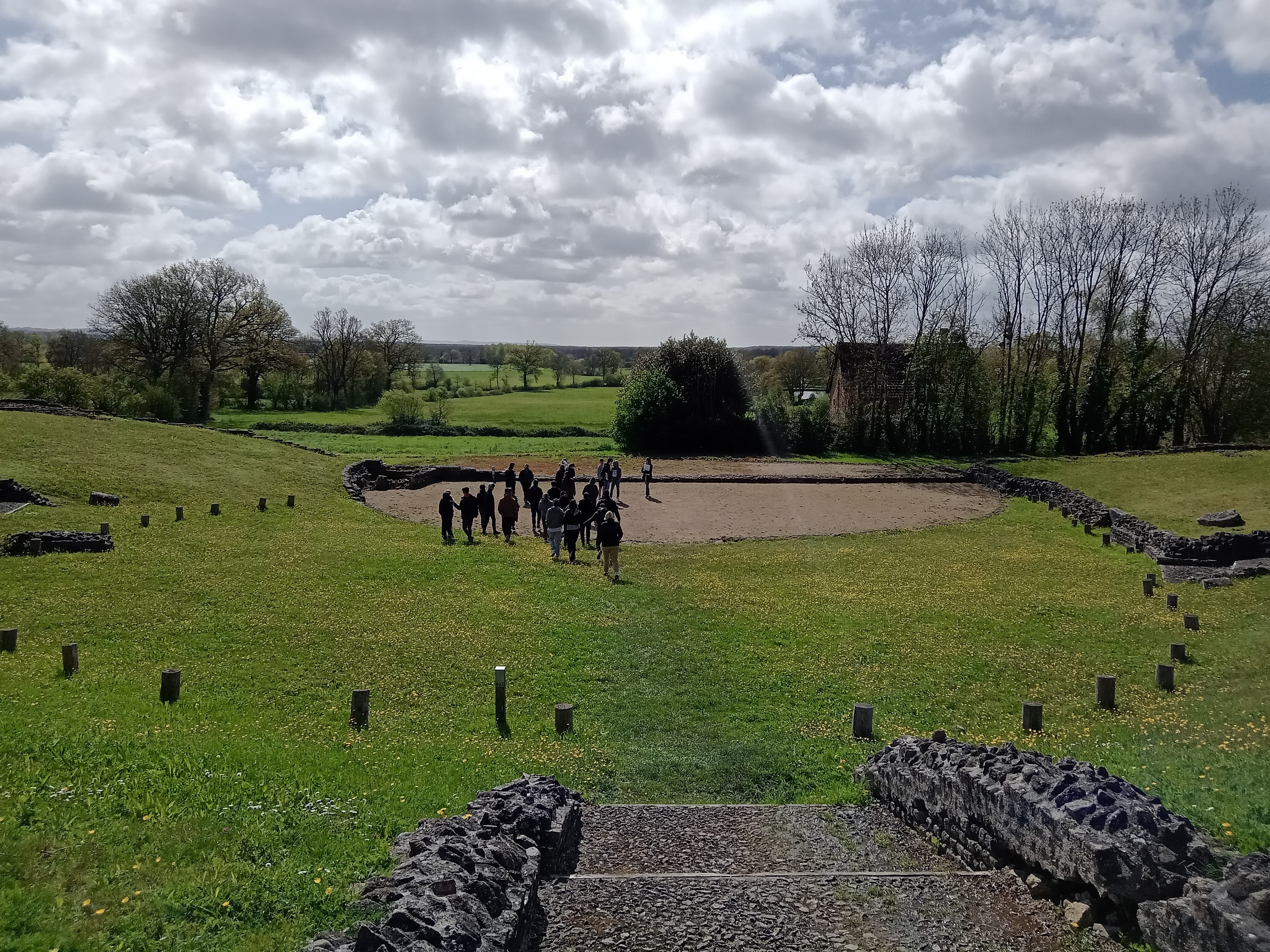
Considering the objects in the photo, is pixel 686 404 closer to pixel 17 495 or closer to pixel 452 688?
pixel 17 495

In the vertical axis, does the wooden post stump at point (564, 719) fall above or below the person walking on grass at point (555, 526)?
below

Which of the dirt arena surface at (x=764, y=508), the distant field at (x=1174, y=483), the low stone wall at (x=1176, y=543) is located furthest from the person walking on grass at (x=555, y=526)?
the distant field at (x=1174, y=483)

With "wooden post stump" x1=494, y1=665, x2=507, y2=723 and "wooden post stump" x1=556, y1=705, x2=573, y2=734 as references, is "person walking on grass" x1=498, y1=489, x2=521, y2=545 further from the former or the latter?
"wooden post stump" x1=556, y1=705, x2=573, y2=734

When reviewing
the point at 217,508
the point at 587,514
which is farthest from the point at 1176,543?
the point at 217,508

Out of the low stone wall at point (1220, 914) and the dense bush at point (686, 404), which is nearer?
the low stone wall at point (1220, 914)

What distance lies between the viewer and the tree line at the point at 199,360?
181ft

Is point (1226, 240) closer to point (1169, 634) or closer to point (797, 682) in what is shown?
point (1169, 634)

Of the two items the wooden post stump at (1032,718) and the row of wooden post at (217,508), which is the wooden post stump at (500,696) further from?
the row of wooden post at (217,508)

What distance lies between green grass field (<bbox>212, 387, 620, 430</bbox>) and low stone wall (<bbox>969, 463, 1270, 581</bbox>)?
40719 millimetres

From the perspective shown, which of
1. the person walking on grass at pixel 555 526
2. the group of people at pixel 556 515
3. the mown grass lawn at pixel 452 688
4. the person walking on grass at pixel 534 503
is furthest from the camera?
the person walking on grass at pixel 534 503

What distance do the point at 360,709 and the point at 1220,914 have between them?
963 cm

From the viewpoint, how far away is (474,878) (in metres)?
6.09

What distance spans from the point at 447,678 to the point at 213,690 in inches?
132

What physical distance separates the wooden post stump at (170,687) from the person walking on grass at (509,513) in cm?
1323
